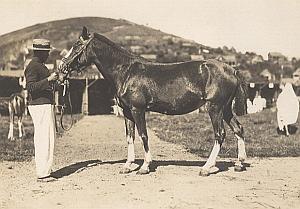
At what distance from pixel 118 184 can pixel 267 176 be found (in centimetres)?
222

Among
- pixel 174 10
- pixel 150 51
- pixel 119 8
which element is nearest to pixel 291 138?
pixel 174 10

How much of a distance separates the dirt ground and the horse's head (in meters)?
1.61

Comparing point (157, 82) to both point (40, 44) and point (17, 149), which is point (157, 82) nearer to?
point (40, 44)

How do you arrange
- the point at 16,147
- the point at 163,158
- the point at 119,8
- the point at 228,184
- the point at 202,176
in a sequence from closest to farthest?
the point at 228,184, the point at 202,176, the point at 119,8, the point at 163,158, the point at 16,147

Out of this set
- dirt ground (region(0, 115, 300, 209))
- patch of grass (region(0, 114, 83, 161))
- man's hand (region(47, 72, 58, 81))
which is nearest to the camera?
dirt ground (region(0, 115, 300, 209))

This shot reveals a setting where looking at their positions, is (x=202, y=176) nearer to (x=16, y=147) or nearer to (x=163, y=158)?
(x=163, y=158)

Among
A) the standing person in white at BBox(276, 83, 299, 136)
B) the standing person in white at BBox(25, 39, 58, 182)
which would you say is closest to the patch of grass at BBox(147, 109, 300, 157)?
the standing person in white at BBox(276, 83, 299, 136)

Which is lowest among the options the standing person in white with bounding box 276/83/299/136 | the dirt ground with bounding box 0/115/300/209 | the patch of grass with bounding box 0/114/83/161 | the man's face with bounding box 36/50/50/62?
the dirt ground with bounding box 0/115/300/209

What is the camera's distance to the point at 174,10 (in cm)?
772

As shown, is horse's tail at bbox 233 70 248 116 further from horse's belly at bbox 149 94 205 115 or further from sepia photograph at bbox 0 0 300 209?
horse's belly at bbox 149 94 205 115

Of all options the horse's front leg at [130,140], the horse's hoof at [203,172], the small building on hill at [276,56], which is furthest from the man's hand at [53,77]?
the small building on hill at [276,56]

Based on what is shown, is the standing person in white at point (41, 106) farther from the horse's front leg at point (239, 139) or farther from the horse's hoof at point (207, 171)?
the horse's front leg at point (239, 139)

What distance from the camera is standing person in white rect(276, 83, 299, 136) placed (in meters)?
11.9

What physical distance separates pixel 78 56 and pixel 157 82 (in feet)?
3.98
